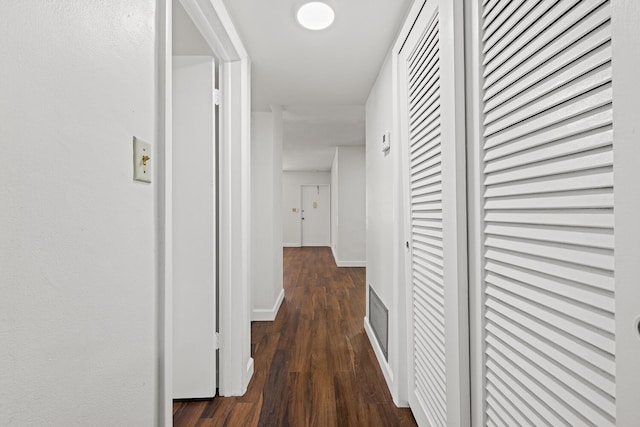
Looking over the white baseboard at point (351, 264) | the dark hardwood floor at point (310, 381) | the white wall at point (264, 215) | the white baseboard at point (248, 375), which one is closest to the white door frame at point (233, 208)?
the white baseboard at point (248, 375)

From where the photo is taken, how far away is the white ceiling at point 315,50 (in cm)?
170

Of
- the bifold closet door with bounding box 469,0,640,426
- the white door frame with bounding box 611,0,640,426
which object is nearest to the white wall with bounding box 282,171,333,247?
the bifold closet door with bounding box 469,0,640,426

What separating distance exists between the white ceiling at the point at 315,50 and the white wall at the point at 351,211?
8.85 ft

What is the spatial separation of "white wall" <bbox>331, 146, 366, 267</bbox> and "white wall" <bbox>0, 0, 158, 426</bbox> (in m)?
5.60

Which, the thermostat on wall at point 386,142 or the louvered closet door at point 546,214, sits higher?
the thermostat on wall at point 386,142

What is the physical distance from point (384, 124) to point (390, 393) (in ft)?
5.79

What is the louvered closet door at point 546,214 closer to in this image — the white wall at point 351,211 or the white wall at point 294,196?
the white wall at point 351,211

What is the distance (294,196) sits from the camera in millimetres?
9805

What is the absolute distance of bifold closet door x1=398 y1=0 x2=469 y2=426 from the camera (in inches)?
43.6

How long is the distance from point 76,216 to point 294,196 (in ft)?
30.0

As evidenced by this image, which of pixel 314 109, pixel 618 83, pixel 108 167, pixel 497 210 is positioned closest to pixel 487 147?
pixel 497 210

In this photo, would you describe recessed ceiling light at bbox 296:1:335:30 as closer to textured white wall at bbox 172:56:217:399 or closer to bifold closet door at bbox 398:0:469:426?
bifold closet door at bbox 398:0:469:426

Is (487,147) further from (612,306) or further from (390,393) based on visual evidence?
(390,393)

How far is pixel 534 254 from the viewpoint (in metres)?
0.78
